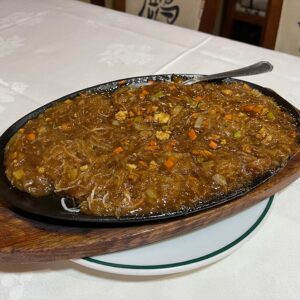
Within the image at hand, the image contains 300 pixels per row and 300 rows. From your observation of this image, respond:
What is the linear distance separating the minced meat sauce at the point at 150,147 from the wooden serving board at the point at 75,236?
35mm

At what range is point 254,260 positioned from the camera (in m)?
1.03

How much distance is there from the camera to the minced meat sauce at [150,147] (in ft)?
3.13

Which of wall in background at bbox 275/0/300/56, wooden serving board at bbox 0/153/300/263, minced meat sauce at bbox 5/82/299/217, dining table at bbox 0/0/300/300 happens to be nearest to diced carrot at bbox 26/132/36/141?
minced meat sauce at bbox 5/82/299/217

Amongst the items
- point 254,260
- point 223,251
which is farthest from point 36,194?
point 254,260

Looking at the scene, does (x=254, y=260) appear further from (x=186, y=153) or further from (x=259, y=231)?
(x=186, y=153)

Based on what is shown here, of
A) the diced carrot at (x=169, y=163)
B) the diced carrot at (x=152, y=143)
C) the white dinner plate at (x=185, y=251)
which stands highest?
the diced carrot at (x=152, y=143)

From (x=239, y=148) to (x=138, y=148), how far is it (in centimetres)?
26

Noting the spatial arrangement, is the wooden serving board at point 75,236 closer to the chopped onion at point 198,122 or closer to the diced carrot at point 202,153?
the diced carrot at point 202,153

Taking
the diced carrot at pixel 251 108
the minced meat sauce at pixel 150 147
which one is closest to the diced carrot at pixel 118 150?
the minced meat sauce at pixel 150 147

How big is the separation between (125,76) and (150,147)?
870 mm

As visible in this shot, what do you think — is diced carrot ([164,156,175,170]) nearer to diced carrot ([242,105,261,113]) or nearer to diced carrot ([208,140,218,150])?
diced carrot ([208,140,218,150])

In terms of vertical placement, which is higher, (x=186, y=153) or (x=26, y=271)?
(x=186, y=153)

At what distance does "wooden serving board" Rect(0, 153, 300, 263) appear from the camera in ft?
2.84

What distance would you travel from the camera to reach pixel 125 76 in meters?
1.86
